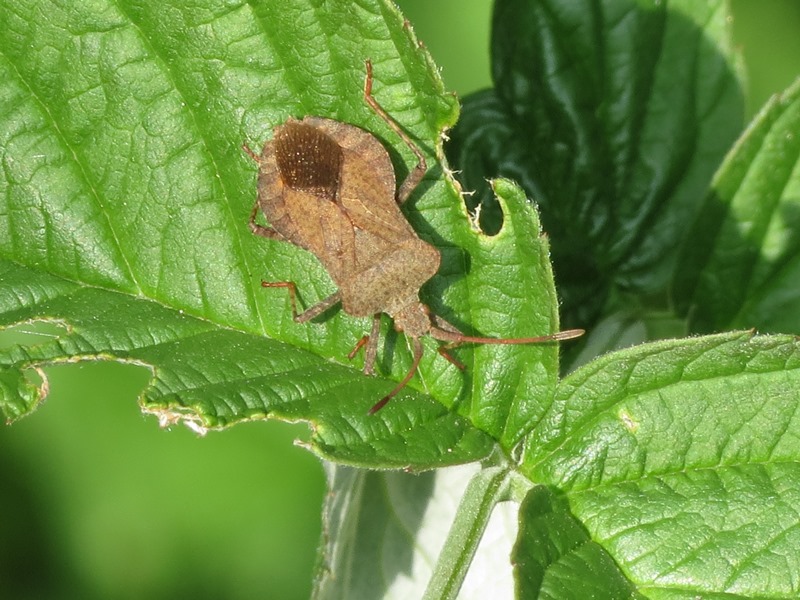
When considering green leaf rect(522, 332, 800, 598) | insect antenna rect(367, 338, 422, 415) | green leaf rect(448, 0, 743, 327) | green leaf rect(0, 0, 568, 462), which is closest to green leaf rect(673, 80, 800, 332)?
green leaf rect(448, 0, 743, 327)

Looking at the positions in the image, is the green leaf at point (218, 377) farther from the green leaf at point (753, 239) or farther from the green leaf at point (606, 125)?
the green leaf at point (753, 239)

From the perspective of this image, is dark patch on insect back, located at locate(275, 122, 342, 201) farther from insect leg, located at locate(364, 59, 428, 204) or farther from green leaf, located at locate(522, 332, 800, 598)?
green leaf, located at locate(522, 332, 800, 598)

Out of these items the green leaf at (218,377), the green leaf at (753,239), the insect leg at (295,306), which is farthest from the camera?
the green leaf at (753,239)

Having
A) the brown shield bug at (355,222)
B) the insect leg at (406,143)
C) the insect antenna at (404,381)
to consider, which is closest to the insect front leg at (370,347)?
the brown shield bug at (355,222)

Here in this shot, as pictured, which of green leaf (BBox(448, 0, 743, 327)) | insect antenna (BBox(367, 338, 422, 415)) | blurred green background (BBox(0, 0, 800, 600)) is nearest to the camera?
insect antenna (BBox(367, 338, 422, 415))

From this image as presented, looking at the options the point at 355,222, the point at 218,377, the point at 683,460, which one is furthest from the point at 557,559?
the point at 355,222

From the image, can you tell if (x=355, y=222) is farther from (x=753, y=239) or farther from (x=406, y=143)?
(x=753, y=239)
